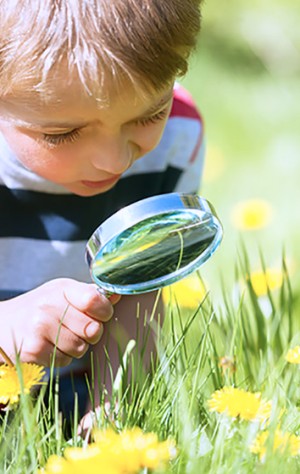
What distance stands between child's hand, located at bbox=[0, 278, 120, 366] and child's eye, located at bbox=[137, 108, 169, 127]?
0.82 ft

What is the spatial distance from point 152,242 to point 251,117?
5.87 feet

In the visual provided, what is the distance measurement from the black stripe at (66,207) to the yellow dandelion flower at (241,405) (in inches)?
28.2

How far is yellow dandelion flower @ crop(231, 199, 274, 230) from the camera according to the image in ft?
7.65

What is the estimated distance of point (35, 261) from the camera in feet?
5.70

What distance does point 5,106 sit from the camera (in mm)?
1295

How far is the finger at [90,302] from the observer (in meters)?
1.18

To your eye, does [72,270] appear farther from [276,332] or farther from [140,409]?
[140,409]

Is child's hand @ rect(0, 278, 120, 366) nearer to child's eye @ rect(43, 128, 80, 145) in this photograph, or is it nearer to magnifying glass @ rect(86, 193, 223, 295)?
magnifying glass @ rect(86, 193, 223, 295)

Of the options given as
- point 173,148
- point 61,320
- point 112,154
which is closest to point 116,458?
point 61,320

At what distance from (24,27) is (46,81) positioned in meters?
0.07

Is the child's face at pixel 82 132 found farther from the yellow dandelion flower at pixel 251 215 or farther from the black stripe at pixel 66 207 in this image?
the yellow dandelion flower at pixel 251 215

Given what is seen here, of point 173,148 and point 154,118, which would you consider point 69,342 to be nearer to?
point 154,118

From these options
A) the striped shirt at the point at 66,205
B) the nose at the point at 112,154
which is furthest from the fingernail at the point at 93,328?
the striped shirt at the point at 66,205

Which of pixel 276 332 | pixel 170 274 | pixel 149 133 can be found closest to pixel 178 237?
pixel 170 274
